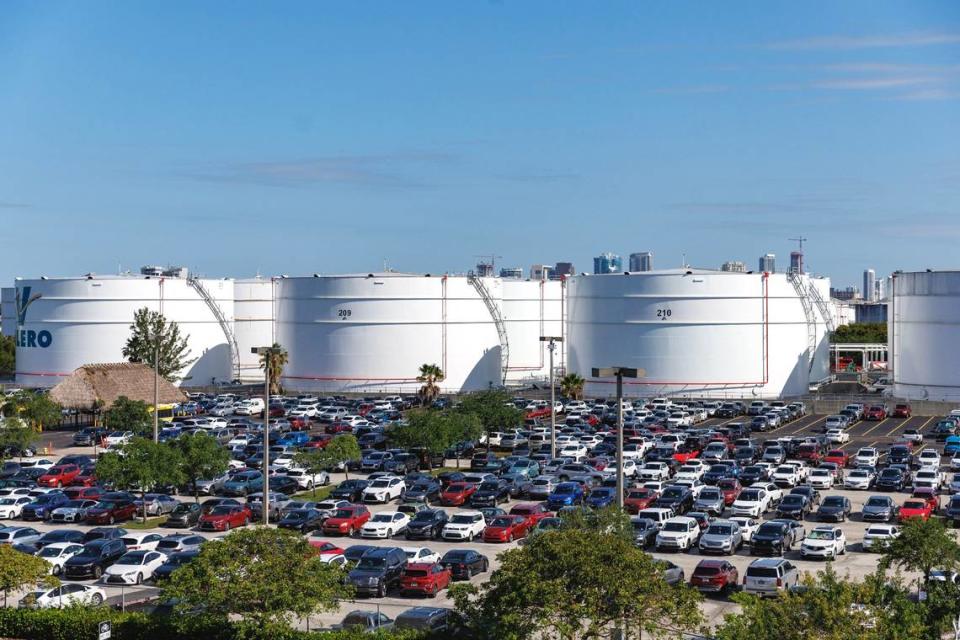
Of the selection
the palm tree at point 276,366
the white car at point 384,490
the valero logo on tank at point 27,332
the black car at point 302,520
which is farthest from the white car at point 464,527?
the valero logo on tank at point 27,332

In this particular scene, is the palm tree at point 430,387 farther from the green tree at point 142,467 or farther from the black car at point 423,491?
the green tree at point 142,467

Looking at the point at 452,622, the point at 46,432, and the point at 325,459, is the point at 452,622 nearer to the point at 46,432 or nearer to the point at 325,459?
the point at 325,459

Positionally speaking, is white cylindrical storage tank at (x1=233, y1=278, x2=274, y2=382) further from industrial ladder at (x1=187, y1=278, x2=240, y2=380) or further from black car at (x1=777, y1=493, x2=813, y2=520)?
black car at (x1=777, y1=493, x2=813, y2=520)

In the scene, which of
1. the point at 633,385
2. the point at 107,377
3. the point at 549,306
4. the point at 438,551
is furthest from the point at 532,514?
the point at 549,306

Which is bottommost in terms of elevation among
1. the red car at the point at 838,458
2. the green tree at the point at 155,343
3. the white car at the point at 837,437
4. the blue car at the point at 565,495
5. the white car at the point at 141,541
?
the white car at the point at 141,541

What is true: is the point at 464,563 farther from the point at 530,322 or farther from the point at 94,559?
the point at 530,322

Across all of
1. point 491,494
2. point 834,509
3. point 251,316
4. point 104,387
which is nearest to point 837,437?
point 834,509
